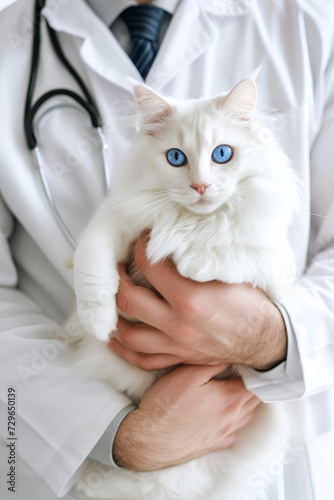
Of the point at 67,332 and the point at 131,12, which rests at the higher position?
the point at 131,12

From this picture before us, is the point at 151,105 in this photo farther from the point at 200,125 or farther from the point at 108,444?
the point at 108,444

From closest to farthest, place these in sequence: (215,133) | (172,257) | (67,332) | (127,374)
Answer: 1. (215,133)
2. (172,257)
3. (127,374)
4. (67,332)

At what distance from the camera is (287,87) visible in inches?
51.0

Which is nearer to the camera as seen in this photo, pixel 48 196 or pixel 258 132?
pixel 258 132

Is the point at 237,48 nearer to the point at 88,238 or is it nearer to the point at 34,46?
the point at 34,46

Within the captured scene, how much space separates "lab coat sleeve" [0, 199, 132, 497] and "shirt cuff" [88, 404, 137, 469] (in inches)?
0.5

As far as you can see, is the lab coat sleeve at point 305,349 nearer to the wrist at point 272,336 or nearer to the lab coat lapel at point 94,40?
the wrist at point 272,336

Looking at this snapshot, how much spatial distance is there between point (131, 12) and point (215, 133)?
2.43 ft

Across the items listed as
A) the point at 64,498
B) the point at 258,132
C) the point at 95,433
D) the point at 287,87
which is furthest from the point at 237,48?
the point at 64,498

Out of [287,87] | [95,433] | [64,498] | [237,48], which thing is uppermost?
[237,48]

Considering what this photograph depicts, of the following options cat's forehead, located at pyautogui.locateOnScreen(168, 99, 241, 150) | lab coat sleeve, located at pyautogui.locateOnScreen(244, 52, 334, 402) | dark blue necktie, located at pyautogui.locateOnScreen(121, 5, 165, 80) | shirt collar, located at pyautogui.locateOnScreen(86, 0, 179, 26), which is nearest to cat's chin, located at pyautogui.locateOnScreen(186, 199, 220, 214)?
cat's forehead, located at pyautogui.locateOnScreen(168, 99, 241, 150)

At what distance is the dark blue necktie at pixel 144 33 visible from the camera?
1.32 metres

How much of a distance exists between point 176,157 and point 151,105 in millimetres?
130

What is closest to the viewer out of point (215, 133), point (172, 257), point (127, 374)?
point (215, 133)
